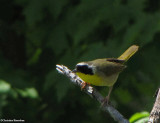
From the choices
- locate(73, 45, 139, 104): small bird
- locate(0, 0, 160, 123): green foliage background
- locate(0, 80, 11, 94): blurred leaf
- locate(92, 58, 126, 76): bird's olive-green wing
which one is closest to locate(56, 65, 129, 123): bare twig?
locate(73, 45, 139, 104): small bird

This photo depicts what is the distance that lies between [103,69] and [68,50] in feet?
3.11

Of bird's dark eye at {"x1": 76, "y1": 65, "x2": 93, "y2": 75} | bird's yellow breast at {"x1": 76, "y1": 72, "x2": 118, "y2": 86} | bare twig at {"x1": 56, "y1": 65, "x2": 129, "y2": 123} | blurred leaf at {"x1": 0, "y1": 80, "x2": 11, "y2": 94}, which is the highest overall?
blurred leaf at {"x1": 0, "y1": 80, "x2": 11, "y2": 94}

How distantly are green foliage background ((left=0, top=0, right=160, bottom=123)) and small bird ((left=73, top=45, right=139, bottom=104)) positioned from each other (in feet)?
0.35

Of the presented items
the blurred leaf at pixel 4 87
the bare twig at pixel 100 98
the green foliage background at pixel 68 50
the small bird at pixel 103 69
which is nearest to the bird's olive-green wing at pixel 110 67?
the small bird at pixel 103 69

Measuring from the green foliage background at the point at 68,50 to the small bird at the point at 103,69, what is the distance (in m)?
0.11

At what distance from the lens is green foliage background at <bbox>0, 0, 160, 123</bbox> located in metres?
4.14

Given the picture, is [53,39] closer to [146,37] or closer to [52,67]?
[52,67]

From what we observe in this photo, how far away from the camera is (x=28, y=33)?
5590 millimetres

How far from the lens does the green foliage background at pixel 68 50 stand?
4141 millimetres

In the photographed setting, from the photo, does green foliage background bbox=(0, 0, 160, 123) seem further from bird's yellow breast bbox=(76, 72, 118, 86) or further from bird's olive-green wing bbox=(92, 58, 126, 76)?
bird's yellow breast bbox=(76, 72, 118, 86)

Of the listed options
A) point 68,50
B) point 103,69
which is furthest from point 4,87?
point 103,69

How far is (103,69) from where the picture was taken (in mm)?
3982

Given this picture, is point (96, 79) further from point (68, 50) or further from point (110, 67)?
point (68, 50)

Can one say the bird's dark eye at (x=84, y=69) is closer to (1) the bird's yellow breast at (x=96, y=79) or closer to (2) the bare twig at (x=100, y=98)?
(1) the bird's yellow breast at (x=96, y=79)
